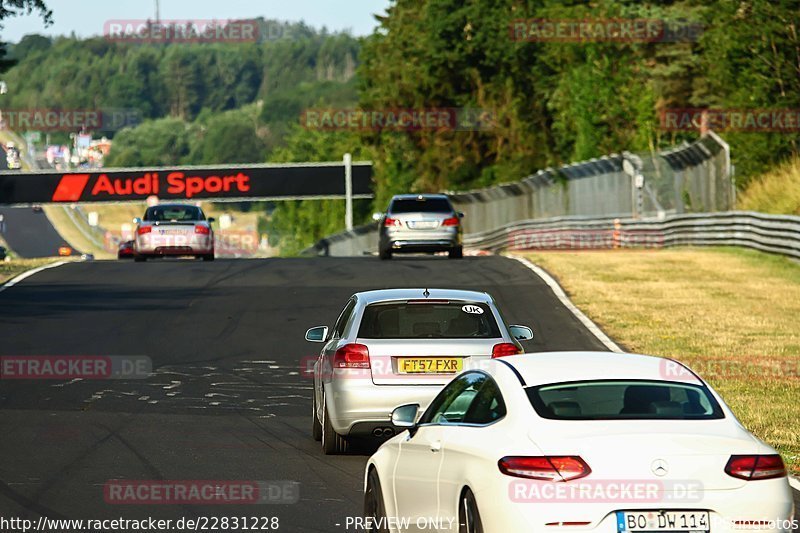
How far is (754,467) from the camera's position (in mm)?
6844

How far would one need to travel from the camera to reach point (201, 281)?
1211 inches

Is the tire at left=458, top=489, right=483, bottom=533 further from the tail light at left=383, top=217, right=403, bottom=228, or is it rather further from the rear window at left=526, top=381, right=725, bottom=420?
the tail light at left=383, top=217, right=403, bottom=228

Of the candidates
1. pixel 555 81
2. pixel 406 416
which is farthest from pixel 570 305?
pixel 555 81

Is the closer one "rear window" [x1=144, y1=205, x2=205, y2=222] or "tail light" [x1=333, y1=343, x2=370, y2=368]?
"tail light" [x1=333, y1=343, x2=370, y2=368]

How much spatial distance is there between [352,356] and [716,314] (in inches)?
562

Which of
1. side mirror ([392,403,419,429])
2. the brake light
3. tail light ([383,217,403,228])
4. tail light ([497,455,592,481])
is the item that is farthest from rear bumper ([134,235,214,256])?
tail light ([497,455,592,481])

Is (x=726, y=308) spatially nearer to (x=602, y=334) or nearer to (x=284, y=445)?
(x=602, y=334)

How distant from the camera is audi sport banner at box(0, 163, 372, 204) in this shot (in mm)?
73938

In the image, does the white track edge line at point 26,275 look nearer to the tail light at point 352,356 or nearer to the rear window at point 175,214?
the rear window at point 175,214

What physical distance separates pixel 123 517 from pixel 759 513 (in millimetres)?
4647

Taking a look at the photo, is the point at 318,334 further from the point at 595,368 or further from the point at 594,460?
the point at 594,460

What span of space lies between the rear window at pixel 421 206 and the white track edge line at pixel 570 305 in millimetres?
1991

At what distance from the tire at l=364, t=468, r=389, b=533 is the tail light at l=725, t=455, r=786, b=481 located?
7.53 feet

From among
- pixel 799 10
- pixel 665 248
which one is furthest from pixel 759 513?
pixel 799 10
